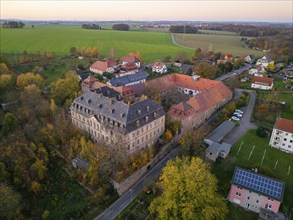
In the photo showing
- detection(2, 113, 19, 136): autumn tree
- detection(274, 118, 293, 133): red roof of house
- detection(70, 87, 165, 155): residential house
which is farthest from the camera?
detection(2, 113, 19, 136): autumn tree

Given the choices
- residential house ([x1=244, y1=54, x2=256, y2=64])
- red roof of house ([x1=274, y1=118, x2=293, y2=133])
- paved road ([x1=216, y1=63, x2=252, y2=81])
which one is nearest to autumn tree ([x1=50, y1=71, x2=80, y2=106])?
red roof of house ([x1=274, y1=118, x2=293, y2=133])

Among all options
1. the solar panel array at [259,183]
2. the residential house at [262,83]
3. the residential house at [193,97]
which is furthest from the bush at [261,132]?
the residential house at [262,83]

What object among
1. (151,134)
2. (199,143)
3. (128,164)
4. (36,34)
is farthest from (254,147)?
(36,34)

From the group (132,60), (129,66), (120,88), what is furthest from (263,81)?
(132,60)

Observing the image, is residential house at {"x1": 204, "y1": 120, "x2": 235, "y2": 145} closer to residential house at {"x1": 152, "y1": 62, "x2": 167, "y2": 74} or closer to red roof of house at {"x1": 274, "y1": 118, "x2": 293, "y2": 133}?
red roof of house at {"x1": 274, "y1": 118, "x2": 293, "y2": 133}

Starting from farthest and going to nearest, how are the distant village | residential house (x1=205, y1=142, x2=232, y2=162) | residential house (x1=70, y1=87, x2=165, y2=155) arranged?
residential house (x1=205, y1=142, x2=232, y2=162) → residential house (x1=70, y1=87, x2=165, y2=155) → the distant village

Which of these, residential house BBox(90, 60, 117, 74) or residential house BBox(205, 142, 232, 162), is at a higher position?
residential house BBox(90, 60, 117, 74)

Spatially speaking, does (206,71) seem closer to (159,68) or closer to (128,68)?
(159,68)
